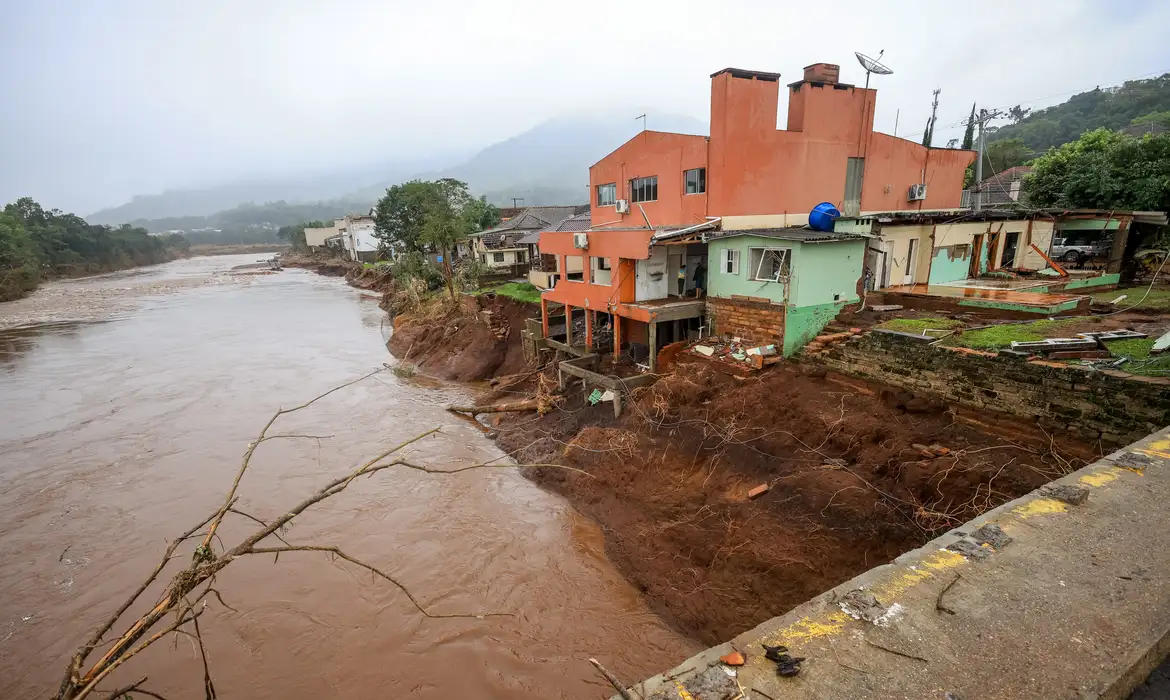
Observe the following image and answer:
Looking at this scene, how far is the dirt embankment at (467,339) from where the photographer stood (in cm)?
2222

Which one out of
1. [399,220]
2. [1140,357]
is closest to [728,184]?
[1140,357]

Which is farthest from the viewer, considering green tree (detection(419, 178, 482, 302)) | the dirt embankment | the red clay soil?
green tree (detection(419, 178, 482, 302))

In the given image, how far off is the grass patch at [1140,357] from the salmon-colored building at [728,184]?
28.7ft

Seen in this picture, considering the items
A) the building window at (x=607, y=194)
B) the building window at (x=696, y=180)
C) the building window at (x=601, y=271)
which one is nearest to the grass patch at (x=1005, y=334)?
the building window at (x=696, y=180)

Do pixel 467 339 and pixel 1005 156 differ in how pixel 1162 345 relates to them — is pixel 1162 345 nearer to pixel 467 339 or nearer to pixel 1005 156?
pixel 467 339

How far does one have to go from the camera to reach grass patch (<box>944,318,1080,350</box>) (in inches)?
375

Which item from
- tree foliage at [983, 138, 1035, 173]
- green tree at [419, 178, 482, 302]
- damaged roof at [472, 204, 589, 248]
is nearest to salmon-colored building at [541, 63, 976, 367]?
green tree at [419, 178, 482, 302]

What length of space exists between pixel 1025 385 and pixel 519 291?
22.0 metres

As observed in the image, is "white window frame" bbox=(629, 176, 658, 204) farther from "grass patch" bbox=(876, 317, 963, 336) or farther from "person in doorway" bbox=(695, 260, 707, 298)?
"grass patch" bbox=(876, 317, 963, 336)

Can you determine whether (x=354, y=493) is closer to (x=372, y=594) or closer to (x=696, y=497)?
(x=372, y=594)

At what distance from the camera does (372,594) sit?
9203mm

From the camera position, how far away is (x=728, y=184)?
1596 cm

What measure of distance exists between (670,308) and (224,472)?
44.4 ft

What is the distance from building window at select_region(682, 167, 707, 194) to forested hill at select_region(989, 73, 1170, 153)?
165 feet
